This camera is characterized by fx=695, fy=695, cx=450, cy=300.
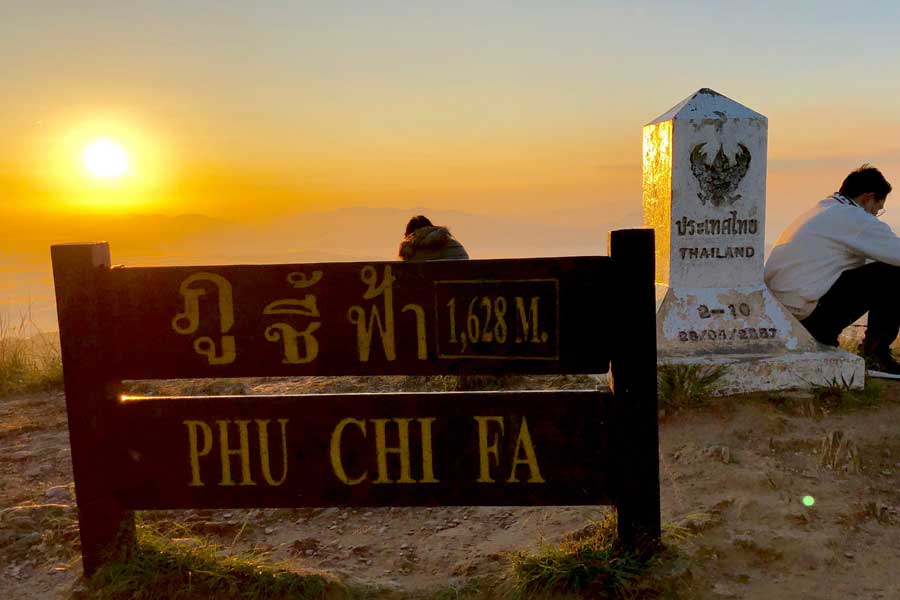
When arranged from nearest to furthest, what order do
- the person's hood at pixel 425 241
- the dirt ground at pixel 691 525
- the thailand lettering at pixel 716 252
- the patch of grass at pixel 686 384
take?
the dirt ground at pixel 691 525
the patch of grass at pixel 686 384
the thailand lettering at pixel 716 252
the person's hood at pixel 425 241

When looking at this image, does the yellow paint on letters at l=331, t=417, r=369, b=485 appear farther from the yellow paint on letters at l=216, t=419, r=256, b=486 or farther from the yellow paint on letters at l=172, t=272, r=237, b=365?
the yellow paint on letters at l=172, t=272, r=237, b=365

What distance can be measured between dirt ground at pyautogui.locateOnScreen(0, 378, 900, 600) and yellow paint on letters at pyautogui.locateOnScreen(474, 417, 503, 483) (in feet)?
1.47

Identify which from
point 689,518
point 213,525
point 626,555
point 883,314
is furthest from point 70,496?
point 883,314

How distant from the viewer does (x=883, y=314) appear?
223 inches

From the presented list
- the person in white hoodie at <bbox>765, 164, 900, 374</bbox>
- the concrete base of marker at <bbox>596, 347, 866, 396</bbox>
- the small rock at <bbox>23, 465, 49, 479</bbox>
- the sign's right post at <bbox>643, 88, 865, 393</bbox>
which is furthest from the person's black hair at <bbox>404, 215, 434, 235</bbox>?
the small rock at <bbox>23, 465, 49, 479</bbox>

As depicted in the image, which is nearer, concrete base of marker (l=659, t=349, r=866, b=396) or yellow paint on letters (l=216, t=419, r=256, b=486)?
yellow paint on letters (l=216, t=419, r=256, b=486)

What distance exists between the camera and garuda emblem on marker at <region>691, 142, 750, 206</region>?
16.9ft

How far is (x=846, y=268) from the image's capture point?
5551mm

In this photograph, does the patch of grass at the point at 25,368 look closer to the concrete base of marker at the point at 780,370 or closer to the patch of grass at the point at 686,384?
the concrete base of marker at the point at 780,370

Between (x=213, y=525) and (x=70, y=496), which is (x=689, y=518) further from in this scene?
(x=70, y=496)

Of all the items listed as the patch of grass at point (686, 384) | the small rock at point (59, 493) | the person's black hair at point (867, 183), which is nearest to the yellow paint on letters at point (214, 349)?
the small rock at point (59, 493)

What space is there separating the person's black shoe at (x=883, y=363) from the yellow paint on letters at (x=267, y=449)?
498 centimetres

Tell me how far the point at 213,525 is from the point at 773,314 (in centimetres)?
424

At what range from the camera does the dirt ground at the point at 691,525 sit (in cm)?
289
